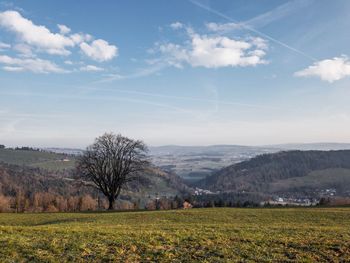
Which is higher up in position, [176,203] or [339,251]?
[339,251]

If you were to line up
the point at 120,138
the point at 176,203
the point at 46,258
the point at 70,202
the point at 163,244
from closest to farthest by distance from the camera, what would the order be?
the point at 46,258, the point at 163,244, the point at 120,138, the point at 70,202, the point at 176,203

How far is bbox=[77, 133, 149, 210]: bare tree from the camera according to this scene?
59.2 meters

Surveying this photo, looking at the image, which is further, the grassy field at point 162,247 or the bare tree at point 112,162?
the bare tree at point 112,162

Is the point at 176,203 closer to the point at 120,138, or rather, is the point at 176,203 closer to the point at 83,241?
the point at 120,138

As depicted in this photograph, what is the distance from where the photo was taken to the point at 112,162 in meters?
60.1

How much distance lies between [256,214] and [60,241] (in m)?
26.8

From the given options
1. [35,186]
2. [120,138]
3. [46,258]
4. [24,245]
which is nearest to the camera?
[46,258]

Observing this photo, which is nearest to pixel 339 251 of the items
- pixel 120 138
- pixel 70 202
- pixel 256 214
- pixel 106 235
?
pixel 106 235

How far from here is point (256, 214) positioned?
124ft

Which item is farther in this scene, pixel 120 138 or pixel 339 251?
pixel 120 138

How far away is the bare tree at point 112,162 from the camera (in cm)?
5925

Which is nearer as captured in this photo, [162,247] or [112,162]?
[162,247]

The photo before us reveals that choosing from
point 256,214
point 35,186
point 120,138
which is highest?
point 120,138

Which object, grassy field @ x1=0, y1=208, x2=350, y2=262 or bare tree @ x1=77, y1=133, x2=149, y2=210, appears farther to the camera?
bare tree @ x1=77, y1=133, x2=149, y2=210
